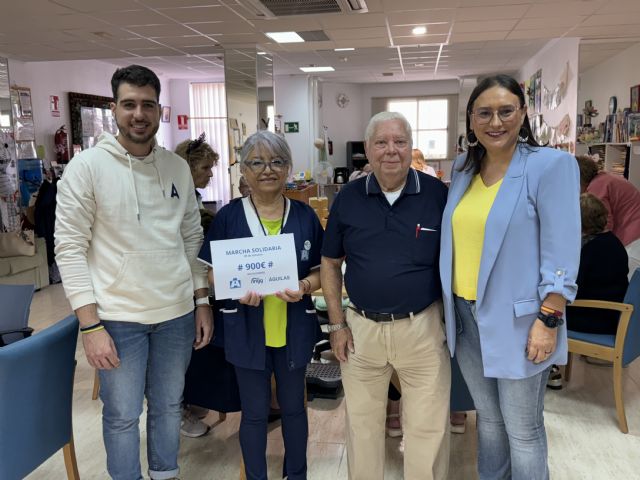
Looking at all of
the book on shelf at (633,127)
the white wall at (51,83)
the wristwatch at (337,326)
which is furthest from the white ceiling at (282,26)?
the wristwatch at (337,326)

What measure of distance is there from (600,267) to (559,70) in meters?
5.27

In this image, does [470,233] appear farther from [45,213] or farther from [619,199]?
[45,213]

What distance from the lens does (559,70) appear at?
721 cm

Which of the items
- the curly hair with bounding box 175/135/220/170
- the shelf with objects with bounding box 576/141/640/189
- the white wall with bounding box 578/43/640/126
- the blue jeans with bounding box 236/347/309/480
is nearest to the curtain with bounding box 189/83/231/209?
the white wall with bounding box 578/43/640/126

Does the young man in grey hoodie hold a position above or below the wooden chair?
above

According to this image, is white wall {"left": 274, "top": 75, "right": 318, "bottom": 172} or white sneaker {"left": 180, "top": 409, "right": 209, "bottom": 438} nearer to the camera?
white sneaker {"left": 180, "top": 409, "right": 209, "bottom": 438}

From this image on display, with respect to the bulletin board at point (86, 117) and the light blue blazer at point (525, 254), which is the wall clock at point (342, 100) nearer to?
the bulletin board at point (86, 117)

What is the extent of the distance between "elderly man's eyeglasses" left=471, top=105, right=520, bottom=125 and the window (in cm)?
1191

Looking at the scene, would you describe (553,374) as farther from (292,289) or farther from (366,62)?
(366,62)

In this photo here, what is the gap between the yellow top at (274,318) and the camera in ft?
6.41

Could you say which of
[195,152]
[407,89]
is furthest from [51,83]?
[407,89]

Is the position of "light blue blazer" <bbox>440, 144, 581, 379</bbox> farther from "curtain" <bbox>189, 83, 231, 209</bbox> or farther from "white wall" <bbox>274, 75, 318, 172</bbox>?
"curtain" <bbox>189, 83, 231, 209</bbox>

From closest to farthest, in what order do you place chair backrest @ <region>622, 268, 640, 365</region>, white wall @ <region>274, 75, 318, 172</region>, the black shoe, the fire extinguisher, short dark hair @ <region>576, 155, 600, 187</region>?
chair backrest @ <region>622, 268, 640, 365</region>, the black shoe, short dark hair @ <region>576, 155, 600, 187</region>, the fire extinguisher, white wall @ <region>274, 75, 318, 172</region>

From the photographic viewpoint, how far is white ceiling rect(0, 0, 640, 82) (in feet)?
15.7
